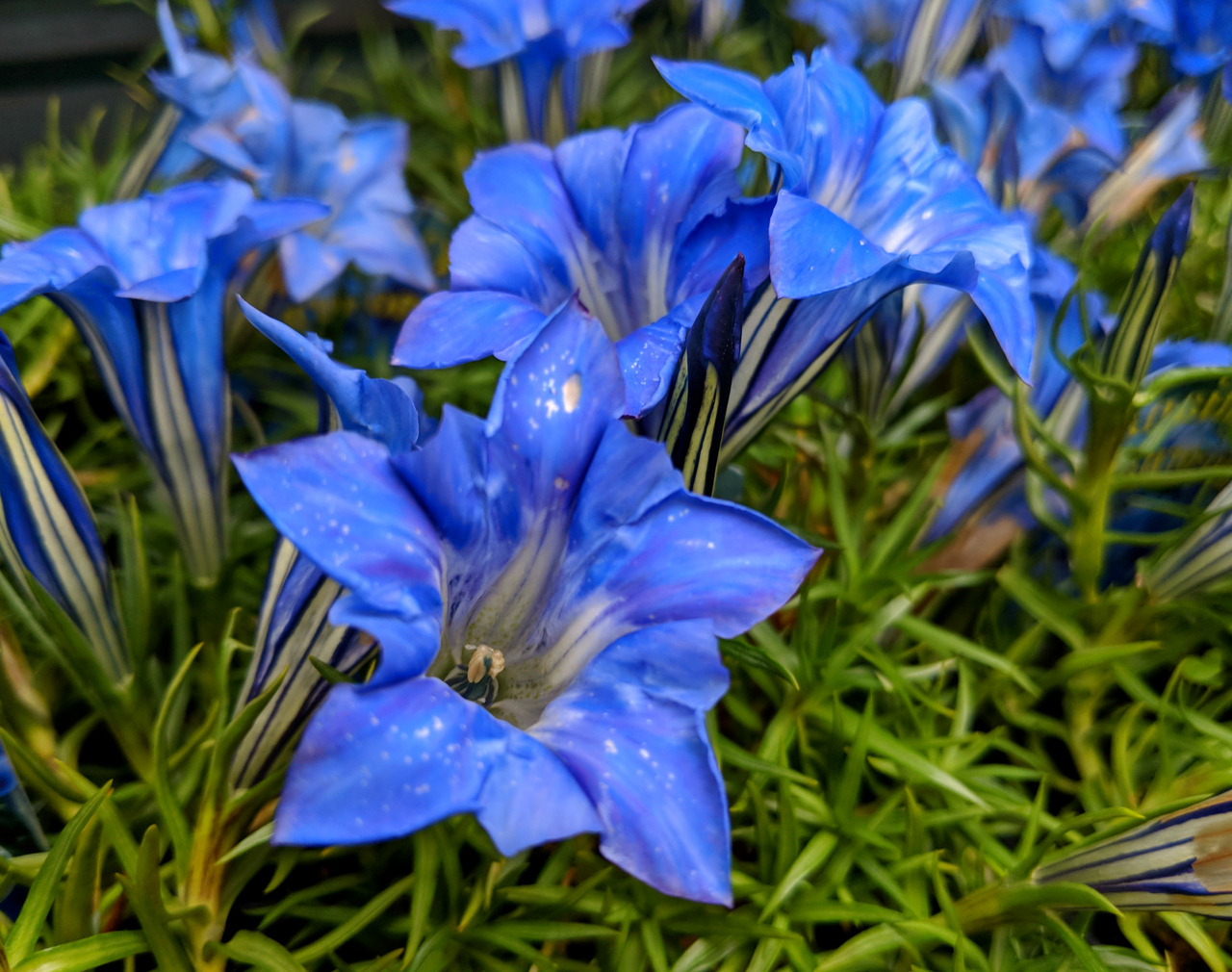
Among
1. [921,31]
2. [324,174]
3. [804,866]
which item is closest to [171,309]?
[324,174]

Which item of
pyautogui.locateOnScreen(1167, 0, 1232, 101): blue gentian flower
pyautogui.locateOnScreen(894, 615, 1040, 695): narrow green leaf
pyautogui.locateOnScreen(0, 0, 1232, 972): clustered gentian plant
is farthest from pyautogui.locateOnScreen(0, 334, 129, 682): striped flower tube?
pyautogui.locateOnScreen(1167, 0, 1232, 101): blue gentian flower

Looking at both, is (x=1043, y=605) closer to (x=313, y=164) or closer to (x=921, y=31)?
(x=921, y=31)

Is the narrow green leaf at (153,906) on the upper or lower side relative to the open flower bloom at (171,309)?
lower

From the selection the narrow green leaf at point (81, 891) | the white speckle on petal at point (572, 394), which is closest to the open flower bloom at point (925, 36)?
the white speckle on petal at point (572, 394)

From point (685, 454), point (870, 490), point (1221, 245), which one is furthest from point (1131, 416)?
point (1221, 245)

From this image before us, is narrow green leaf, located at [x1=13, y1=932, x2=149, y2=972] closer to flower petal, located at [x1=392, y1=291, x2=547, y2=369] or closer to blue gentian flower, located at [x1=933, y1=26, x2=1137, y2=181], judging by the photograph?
flower petal, located at [x1=392, y1=291, x2=547, y2=369]

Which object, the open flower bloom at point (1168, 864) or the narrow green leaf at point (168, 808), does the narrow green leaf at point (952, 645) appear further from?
the narrow green leaf at point (168, 808)
